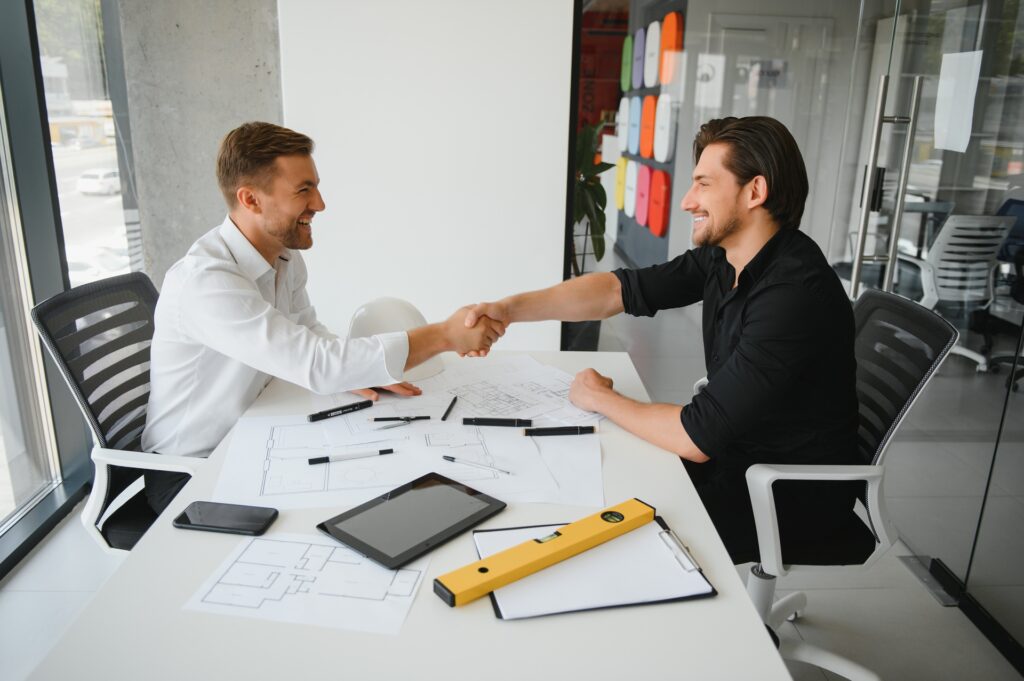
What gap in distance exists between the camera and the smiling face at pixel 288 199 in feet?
6.97

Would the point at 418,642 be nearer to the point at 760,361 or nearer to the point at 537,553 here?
the point at 537,553

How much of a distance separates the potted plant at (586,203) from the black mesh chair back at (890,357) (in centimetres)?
171

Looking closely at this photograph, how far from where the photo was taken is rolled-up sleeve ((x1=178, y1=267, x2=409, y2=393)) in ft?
6.08

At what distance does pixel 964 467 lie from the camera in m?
2.75

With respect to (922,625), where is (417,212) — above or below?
above

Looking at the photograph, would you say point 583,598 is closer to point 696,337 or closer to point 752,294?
point 752,294

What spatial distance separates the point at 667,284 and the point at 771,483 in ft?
2.59

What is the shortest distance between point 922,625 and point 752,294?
149 cm

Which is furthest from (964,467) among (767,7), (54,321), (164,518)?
(54,321)

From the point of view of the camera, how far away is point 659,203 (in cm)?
386

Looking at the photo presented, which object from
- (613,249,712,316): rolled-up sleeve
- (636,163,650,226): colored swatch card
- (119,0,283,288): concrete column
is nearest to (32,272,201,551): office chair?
(613,249,712,316): rolled-up sleeve

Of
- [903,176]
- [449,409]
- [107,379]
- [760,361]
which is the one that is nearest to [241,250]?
[107,379]

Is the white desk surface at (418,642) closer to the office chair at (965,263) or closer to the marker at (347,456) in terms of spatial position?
the marker at (347,456)

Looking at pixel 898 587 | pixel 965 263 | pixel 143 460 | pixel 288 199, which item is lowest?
pixel 898 587
